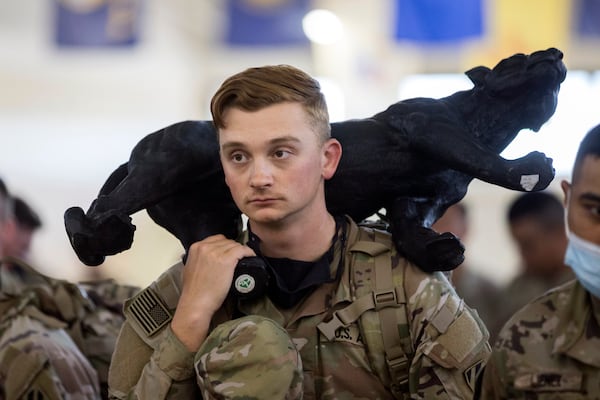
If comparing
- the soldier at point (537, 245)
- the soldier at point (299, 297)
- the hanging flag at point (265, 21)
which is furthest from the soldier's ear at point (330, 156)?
the hanging flag at point (265, 21)

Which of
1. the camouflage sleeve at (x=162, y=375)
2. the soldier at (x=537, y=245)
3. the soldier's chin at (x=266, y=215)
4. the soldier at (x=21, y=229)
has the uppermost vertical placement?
the soldier's chin at (x=266, y=215)

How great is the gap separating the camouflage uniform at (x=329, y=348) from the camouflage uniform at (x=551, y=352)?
0.16m

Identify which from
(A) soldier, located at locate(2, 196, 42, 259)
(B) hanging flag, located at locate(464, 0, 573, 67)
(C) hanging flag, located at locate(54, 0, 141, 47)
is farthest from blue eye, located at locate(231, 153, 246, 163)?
(C) hanging flag, located at locate(54, 0, 141, 47)

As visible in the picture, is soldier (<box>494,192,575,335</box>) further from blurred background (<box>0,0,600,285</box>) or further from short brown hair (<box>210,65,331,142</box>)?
blurred background (<box>0,0,600,285</box>)

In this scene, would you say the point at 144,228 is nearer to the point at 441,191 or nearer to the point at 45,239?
the point at 45,239

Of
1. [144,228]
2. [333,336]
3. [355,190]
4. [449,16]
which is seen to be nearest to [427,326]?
[333,336]

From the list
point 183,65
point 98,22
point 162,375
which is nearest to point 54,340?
point 162,375

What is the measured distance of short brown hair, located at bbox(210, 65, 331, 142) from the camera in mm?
2168

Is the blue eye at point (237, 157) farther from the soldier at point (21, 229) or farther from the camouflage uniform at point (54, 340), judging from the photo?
the soldier at point (21, 229)

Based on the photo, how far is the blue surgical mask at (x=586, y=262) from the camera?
188cm

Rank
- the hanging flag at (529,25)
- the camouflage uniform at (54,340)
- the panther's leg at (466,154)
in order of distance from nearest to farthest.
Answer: the panther's leg at (466,154)
the camouflage uniform at (54,340)
the hanging flag at (529,25)

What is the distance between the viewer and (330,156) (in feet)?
7.39

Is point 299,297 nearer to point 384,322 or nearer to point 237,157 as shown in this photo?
point 384,322

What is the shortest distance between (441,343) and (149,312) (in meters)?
0.62
